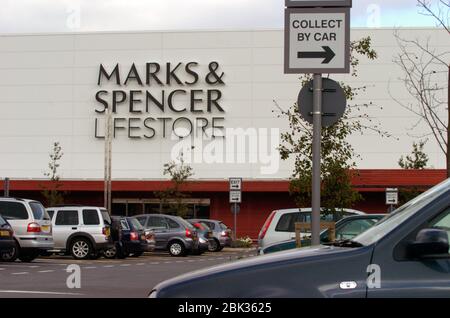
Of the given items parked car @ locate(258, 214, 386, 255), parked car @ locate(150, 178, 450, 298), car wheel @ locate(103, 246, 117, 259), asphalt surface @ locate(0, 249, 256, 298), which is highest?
parked car @ locate(150, 178, 450, 298)

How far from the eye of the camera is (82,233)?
27.5 metres

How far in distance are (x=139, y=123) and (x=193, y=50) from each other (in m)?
5.94

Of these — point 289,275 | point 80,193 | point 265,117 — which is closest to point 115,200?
point 80,193

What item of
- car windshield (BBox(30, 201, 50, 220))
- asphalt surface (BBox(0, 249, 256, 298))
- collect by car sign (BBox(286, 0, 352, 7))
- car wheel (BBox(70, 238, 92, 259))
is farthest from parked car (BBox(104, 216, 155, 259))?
collect by car sign (BBox(286, 0, 352, 7))

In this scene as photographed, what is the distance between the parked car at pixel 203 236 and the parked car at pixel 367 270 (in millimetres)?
27996

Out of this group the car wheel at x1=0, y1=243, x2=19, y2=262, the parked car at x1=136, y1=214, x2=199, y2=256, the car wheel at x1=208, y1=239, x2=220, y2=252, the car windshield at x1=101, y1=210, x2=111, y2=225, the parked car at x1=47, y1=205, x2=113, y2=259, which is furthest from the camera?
the car wheel at x1=208, y1=239, x2=220, y2=252

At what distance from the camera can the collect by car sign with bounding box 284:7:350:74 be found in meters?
9.69

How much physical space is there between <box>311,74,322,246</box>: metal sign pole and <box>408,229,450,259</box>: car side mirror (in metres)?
4.89

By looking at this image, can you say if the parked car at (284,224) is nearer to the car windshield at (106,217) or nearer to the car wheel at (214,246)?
the car windshield at (106,217)

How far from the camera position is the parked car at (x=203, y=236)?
33688 millimetres

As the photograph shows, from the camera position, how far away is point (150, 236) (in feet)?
→ 100

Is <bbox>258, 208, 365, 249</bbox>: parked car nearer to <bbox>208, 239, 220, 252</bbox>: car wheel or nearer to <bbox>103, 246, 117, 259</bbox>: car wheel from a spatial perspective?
<bbox>103, 246, 117, 259</bbox>: car wheel

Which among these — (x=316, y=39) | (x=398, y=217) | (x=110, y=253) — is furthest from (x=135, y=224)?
(x=398, y=217)

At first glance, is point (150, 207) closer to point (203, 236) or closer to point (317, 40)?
point (203, 236)
